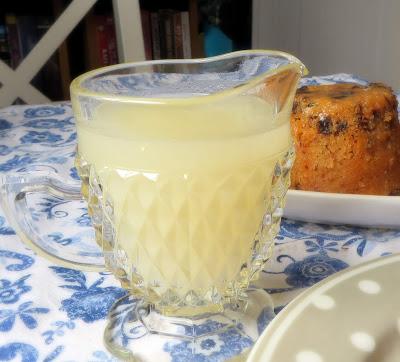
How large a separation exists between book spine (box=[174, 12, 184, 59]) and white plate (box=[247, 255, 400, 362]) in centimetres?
160

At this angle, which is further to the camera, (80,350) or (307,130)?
(307,130)

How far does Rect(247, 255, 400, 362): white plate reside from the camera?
27 centimetres

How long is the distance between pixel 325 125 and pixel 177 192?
0.21 meters

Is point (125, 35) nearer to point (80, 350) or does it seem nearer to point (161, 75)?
point (161, 75)

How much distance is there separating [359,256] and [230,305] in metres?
0.12

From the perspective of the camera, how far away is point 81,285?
0.43m

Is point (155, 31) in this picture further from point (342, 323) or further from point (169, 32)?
point (342, 323)

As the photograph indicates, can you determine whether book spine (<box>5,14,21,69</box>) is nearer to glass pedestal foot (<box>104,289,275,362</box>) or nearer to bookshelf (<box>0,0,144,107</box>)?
bookshelf (<box>0,0,144,107</box>)

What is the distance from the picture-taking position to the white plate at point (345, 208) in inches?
17.8

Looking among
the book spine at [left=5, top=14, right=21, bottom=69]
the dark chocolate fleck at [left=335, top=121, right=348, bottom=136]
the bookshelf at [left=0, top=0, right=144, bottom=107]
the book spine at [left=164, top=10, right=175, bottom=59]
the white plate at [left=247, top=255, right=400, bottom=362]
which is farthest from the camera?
the book spine at [left=164, top=10, right=175, bottom=59]

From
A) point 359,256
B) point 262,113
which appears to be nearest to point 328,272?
point 359,256

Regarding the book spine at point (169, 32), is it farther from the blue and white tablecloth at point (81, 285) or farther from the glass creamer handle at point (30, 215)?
the glass creamer handle at point (30, 215)

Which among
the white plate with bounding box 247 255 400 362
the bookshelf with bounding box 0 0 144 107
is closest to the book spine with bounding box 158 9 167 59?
the bookshelf with bounding box 0 0 144 107

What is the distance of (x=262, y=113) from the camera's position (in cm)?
34
